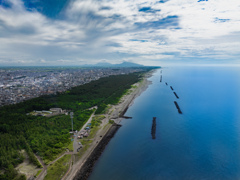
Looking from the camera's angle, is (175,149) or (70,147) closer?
(70,147)

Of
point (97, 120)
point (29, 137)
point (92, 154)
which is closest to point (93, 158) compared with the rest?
point (92, 154)

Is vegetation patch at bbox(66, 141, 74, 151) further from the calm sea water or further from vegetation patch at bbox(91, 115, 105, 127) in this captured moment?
vegetation patch at bbox(91, 115, 105, 127)

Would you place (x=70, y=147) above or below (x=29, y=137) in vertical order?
below

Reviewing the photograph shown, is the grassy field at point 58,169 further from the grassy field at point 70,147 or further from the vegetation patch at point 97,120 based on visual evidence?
the vegetation patch at point 97,120

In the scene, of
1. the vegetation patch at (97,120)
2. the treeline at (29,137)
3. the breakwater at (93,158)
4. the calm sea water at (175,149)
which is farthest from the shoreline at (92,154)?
the treeline at (29,137)

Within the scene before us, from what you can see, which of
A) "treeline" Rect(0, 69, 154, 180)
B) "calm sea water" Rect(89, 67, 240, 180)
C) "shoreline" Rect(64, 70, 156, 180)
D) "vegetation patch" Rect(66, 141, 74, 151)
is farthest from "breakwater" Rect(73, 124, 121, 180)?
"treeline" Rect(0, 69, 154, 180)

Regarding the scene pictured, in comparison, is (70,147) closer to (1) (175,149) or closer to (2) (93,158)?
(2) (93,158)
